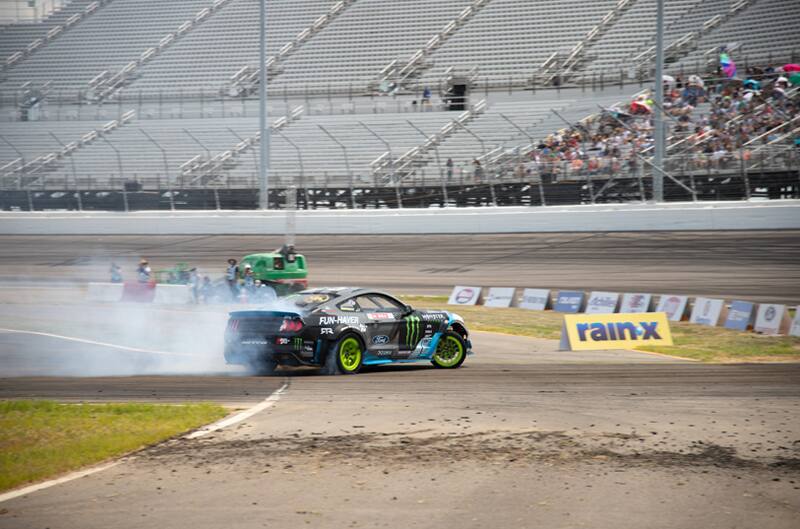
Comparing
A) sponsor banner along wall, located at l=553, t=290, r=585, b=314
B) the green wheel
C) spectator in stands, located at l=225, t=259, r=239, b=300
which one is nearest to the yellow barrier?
the green wheel

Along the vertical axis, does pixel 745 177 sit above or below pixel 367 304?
above

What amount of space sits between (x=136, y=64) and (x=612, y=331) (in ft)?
141

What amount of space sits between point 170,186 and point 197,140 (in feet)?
21.2

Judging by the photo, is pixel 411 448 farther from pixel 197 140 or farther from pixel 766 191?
pixel 197 140

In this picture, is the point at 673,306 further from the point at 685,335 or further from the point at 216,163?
the point at 216,163

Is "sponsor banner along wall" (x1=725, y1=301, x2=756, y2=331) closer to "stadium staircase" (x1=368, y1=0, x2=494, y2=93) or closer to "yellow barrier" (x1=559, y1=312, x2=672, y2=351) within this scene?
"yellow barrier" (x1=559, y1=312, x2=672, y2=351)

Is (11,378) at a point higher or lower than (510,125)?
lower

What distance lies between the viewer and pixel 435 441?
31.7 ft

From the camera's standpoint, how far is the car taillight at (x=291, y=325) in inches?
550

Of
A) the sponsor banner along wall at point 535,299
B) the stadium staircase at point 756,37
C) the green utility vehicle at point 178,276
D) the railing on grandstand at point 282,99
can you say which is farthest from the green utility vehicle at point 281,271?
the stadium staircase at point 756,37

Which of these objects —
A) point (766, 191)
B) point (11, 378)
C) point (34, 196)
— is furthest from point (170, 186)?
point (11, 378)

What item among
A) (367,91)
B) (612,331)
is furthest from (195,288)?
(367,91)

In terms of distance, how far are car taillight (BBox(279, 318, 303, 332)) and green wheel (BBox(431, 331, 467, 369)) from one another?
2.32 metres

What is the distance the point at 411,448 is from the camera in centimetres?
936
